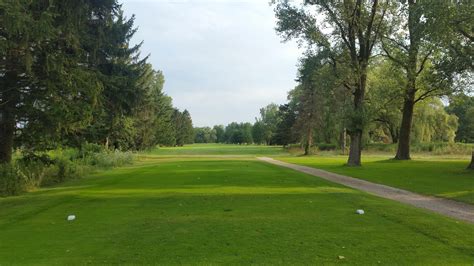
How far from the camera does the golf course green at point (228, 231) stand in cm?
712

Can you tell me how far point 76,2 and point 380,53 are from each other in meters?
27.8

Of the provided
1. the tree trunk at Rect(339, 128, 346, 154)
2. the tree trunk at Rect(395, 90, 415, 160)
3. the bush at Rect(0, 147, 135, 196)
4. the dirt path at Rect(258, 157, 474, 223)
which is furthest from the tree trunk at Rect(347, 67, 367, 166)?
the tree trunk at Rect(339, 128, 346, 154)

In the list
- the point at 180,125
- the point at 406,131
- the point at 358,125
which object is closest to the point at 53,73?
the point at 358,125

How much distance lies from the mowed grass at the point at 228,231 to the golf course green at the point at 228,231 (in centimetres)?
2

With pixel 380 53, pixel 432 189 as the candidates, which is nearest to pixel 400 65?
pixel 380 53

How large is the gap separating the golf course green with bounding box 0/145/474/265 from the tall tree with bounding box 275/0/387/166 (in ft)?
63.3

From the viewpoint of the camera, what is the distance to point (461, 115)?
92000mm

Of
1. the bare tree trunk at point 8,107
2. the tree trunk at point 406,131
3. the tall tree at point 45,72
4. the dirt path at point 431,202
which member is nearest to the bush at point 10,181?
the bare tree trunk at point 8,107

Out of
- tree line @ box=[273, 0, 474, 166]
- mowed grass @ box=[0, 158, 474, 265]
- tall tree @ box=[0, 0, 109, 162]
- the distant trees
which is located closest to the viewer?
mowed grass @ box=[0, 158, 474, 265]

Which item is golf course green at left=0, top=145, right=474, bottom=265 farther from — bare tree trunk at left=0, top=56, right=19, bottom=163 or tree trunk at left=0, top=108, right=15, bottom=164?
tree trunk at left=0, top=108, right=15, bottom=164

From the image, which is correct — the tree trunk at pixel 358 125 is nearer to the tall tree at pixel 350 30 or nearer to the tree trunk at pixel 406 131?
the tall tree at pixel 350 30

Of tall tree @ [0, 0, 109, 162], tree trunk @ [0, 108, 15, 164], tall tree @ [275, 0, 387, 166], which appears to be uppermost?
tall tree @ [275, 0, 387, 166]

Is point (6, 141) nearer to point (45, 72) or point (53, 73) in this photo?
point (45, 72)

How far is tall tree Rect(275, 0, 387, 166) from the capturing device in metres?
32.7
